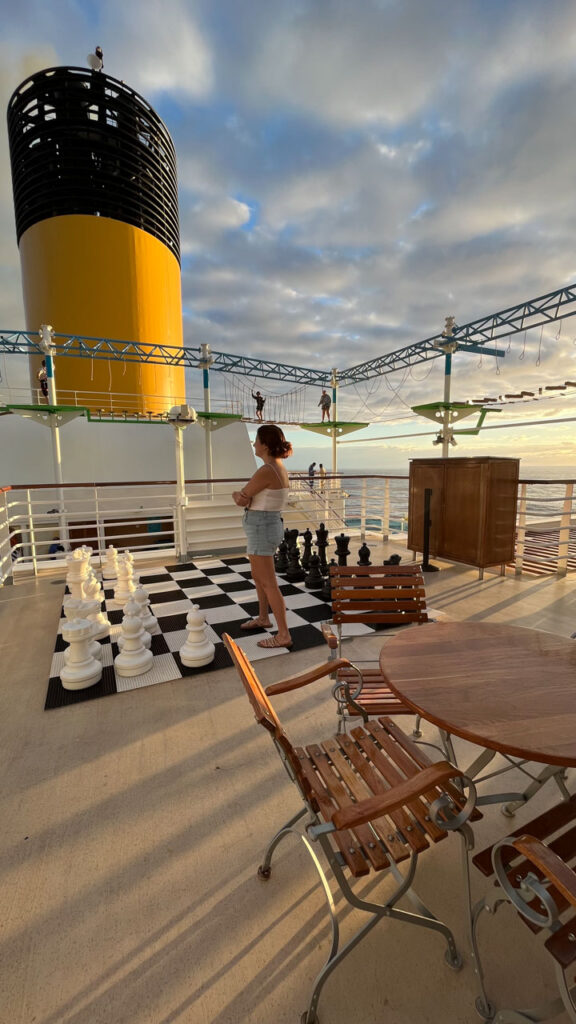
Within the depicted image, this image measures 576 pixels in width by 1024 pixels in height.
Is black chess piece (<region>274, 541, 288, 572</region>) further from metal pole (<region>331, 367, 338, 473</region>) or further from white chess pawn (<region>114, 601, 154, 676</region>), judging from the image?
metal pole (<region>331, 367, 338, 473</region>)

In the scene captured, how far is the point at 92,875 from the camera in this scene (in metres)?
1.23

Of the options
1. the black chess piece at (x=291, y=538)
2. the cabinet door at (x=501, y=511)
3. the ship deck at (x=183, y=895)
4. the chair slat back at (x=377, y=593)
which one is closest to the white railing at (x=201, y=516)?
the cabinet door at (x=501, y=511)

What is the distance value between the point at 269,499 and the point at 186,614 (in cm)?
149

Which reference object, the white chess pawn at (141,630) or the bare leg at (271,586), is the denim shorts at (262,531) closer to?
the bare leg at (271,586)

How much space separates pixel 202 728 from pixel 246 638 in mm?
946

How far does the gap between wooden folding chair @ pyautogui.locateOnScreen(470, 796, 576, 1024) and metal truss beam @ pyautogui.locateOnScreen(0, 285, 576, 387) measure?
815 cm

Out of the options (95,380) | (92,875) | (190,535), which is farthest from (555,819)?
(95,380)

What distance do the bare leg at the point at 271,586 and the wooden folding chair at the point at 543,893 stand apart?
1.69 metres

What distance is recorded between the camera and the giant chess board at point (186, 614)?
7.76 ft

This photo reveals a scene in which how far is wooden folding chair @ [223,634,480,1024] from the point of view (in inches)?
34.7

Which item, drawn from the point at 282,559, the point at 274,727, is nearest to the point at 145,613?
the point at 282,559

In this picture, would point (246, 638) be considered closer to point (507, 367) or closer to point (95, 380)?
point (507, 367)

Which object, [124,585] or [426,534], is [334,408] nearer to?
[426,534]

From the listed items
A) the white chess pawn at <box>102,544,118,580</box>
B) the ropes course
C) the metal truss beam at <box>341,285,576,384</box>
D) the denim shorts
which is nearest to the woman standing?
the denim shorts
